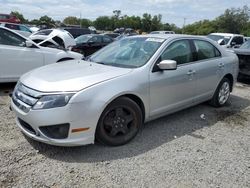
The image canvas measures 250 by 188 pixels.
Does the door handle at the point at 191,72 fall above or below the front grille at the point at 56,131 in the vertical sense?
above

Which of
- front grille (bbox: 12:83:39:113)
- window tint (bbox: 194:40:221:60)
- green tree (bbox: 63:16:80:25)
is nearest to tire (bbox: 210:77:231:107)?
window tint (bbox: 194:40:221:60)

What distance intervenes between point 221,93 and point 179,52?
5.70 feet

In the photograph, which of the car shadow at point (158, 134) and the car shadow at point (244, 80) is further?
the car shadow at point (244, 80)

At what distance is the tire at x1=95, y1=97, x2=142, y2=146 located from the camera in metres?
3.78

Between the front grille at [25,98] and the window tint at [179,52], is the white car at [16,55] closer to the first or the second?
the front grille at [25,98]

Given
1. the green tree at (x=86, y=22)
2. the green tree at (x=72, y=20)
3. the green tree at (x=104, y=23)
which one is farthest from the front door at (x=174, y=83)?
the green tree at (x=72, y=20)

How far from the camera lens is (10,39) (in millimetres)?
6660

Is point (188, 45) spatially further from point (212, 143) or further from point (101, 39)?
point (101, 39)

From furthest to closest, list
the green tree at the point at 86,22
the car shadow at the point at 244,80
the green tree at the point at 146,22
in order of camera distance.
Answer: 1. the green tree at the point at 86,22
2. the green tree at the point at 146,22
3. the car shadow at the point at 244,80

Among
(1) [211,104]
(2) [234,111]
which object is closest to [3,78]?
(1) [211,104]

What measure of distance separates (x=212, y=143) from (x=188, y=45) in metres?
1.81

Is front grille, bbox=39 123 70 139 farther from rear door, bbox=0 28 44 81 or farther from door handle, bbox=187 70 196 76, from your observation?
rear door, bbox=0 28 44 81

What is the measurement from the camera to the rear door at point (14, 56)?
6.50m

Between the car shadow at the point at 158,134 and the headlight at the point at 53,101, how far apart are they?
0.67 metres
